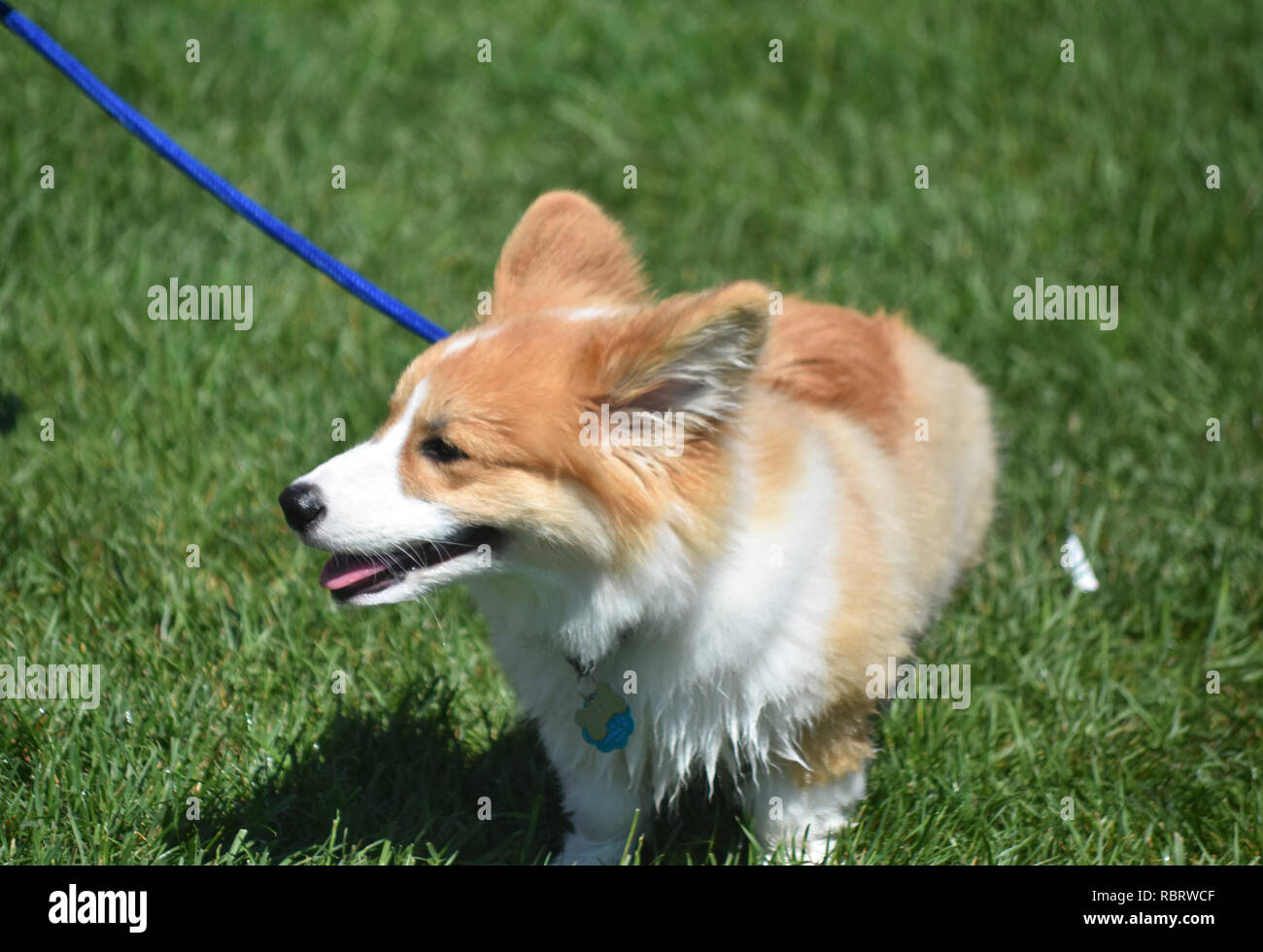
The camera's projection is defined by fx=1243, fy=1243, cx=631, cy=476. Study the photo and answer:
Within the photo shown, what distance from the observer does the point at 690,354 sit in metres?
2.35

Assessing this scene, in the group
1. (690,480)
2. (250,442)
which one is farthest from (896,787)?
(250,442)

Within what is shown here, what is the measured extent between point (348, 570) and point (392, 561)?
12 cm

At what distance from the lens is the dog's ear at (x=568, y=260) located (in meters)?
2.85

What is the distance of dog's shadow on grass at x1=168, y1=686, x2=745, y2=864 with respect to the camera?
282 centimetres

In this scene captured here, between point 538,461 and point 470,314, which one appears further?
point 470,314

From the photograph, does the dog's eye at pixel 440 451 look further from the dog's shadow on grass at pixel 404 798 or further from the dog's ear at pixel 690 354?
the dog's shadow on grass at pixel 404 798

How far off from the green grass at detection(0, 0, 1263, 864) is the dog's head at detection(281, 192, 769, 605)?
778 mm

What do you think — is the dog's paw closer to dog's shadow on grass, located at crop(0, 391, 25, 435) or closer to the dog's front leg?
the dog's front leg

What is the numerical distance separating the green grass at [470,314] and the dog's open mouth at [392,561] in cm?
64

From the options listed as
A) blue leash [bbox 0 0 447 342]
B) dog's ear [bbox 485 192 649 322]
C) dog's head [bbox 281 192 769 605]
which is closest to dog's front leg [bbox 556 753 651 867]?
dog's head [bbox 281 192 769 605]

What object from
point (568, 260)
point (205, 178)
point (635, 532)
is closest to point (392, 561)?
point (635, 532)

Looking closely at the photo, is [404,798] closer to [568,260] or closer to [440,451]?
[440,451]
